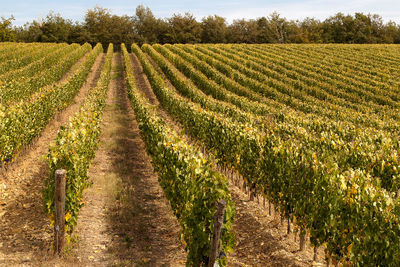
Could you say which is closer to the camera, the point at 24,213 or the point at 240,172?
the point at 24,213

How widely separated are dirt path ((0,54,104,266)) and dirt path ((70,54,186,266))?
951 mm

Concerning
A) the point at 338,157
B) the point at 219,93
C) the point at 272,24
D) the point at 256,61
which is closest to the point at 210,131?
the point at 338,157

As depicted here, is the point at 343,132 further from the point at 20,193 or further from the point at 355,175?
the point at 20,193

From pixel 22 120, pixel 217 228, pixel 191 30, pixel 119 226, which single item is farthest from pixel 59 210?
pixel 191 30

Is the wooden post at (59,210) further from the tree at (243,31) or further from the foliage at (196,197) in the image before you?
the tree at (243,31)

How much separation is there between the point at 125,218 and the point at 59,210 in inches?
106

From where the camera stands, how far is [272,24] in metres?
93.8

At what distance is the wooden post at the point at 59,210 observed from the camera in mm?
6613

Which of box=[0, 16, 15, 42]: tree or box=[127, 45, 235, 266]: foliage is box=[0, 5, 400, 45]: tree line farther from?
box=[127, 45, 235, 266]: foliage

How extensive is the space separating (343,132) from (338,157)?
4.08 meters

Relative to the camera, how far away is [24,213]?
899 cm

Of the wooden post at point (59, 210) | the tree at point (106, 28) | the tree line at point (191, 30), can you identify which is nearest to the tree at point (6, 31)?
the tree line at point (191, 30)

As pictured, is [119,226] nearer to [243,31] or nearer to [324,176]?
[324,176]

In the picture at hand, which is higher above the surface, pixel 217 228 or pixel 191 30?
pixel 191 30
